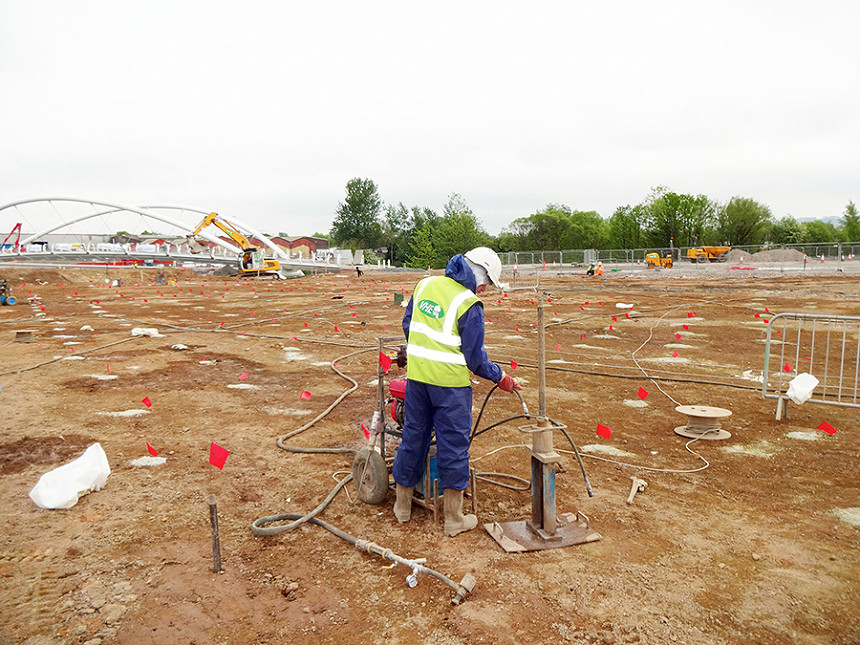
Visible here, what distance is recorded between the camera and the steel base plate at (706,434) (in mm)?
5680

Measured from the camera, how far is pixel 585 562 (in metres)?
3.43

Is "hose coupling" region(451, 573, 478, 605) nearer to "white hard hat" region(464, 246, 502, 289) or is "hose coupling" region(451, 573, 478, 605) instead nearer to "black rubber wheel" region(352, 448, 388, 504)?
"black rubber wheel" region(352, 448, 388, 504)

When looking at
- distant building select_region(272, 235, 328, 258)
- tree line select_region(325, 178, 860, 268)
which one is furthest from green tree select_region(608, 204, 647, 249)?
distant building select_region(272, 235, 328, 258)

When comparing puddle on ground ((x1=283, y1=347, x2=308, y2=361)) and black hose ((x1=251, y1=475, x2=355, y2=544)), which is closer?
black hose ((x1=251, y1=475, x2=355, y2=544))

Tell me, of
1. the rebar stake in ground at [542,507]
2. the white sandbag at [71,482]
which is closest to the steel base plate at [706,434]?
the rebar stake in ground at [542,507]

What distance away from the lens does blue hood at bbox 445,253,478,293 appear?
3.77 m

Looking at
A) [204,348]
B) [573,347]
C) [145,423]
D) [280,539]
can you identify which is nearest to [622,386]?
[573,347]

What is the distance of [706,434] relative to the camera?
5.74m

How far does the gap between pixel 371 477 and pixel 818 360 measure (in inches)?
346

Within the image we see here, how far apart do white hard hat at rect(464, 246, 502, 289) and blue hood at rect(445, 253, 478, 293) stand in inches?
4.8

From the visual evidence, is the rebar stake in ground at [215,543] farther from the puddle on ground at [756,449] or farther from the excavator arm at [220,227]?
the excavator arm at [220,227]

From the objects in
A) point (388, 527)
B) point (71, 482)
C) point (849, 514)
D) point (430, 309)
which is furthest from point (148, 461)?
point (849, 514)

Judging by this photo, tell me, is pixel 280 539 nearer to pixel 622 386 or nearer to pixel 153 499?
pixel 153 499

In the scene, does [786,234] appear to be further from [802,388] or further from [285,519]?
[285,519]
